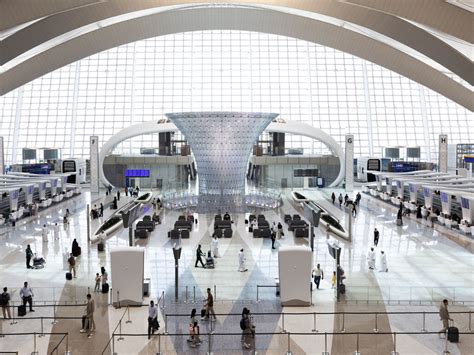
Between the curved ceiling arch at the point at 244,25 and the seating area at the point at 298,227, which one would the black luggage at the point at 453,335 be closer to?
the seating area at the point at 298,227

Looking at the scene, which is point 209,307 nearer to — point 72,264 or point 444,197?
point 72,264

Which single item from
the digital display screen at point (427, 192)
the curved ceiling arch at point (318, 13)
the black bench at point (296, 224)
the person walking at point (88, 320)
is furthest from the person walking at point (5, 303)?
the digital display screen at point (427, 192)

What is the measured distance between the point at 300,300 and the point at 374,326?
2490mm

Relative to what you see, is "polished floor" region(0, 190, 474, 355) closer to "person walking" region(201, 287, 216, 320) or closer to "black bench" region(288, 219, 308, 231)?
"person walking" region(201, 287, 216, 320)

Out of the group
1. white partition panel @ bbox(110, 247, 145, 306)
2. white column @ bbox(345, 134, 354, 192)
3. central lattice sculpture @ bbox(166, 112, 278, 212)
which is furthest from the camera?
white column @ bbox(345, 134, 354, 192)

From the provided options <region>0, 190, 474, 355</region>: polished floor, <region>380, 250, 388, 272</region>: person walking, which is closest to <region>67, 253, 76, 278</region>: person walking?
<region>0, 190, 474, 355</region>: polished floor

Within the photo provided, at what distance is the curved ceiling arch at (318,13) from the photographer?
3142 cm

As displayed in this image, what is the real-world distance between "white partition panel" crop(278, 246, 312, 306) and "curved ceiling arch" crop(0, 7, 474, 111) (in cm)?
2796

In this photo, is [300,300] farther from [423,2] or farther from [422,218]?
[422,218]

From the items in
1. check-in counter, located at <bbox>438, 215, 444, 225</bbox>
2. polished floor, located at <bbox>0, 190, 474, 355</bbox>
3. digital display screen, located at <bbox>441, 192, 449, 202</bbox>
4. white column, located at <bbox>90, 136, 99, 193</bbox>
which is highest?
white column, located at <bbox>90, 136, 99, 193</bbox>

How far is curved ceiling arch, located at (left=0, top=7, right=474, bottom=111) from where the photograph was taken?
41344mm

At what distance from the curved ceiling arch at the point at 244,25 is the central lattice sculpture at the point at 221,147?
343 inches

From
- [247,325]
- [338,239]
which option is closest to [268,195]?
[338,239]

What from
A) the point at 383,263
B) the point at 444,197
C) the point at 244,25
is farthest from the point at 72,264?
the point at 244,25
